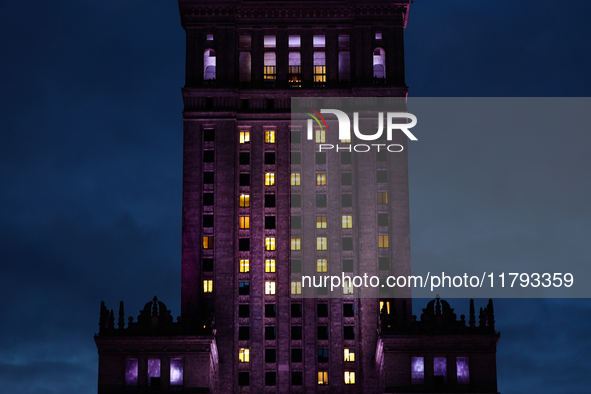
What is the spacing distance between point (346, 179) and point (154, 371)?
1423 inches

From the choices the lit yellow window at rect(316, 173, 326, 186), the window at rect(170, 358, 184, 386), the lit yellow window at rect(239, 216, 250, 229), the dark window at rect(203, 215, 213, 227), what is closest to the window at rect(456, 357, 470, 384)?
the lit yellow window at rect(316, 173, 326, 186)

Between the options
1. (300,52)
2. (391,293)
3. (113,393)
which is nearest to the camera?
(113,393)

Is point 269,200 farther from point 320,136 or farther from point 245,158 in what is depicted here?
point 320,136

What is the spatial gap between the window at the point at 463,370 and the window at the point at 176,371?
30.8m

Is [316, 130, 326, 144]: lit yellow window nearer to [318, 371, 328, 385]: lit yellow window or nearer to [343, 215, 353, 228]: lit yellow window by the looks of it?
[343, 215, 353, 228]: lit yellow window

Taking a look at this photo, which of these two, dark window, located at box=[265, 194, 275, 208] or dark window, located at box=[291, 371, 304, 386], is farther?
dark window, located at box=[265, 194, 275, 208]

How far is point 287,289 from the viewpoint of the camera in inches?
5103

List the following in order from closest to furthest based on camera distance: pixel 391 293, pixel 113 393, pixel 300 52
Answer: pixel 113 393
pixel 391 293
pixel 300 52

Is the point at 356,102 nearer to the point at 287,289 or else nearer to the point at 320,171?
the point at 320,171

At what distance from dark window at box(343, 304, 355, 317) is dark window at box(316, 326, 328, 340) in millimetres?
3013

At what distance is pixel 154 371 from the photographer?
115 metres

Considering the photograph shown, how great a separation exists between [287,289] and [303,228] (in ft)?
26.7

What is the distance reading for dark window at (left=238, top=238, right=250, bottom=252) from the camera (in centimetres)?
13088

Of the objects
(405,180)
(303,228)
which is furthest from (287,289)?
(405,180)
